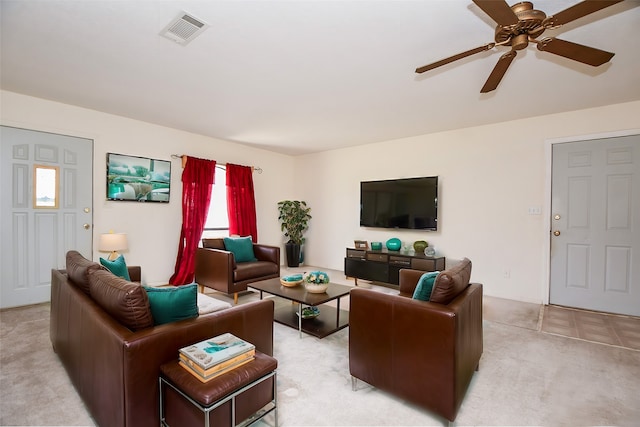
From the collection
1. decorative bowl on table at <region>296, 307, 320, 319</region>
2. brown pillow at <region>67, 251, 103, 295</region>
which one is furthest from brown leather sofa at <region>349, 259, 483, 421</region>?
brown pillow at <region>67, 251, 103, 295</region>

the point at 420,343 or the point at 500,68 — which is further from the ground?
the point at 500,68

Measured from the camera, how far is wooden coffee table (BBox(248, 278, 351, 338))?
2711 mm

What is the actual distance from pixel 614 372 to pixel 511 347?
639 mm

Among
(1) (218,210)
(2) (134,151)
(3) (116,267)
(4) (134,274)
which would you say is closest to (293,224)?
(1) (218,210)

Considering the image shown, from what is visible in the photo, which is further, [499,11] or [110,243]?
[110,243]

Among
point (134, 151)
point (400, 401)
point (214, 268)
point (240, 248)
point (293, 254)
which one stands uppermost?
point (134, 151)

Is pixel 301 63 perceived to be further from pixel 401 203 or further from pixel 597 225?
pixel 597 225

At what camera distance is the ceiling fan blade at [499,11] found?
1394mm

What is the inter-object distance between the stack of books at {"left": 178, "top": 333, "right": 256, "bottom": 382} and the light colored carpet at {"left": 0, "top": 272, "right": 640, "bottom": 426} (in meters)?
0.53

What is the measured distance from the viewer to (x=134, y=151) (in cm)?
426

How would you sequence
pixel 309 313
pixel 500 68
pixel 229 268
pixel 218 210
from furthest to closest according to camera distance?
pixel 218 210, pixel 229 268, pixel 309 313, pixel 500 68

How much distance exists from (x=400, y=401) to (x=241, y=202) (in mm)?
4334

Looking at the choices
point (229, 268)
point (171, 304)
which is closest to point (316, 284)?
point (229, 268)

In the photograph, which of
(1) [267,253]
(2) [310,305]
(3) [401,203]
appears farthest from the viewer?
(3) [401,203]
